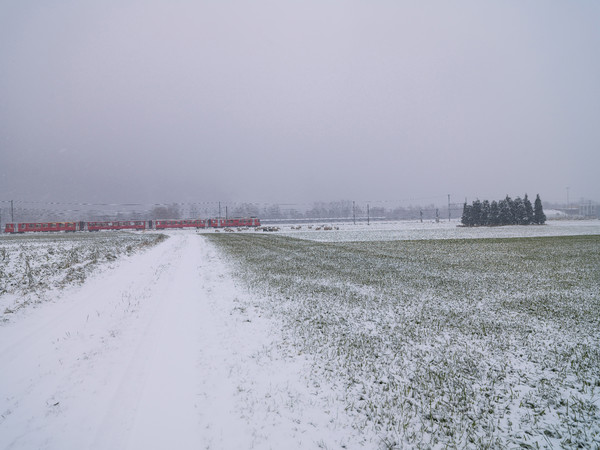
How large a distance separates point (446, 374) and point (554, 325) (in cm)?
463

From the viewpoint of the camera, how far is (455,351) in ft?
21.0

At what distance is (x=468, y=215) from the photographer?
87375mm

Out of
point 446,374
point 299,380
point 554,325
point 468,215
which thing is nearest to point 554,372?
point 446,374

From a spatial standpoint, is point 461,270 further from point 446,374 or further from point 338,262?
point 446,374

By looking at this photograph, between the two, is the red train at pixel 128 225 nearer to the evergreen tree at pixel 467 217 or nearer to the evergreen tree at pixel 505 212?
the evergreen tree at pixel 467 217

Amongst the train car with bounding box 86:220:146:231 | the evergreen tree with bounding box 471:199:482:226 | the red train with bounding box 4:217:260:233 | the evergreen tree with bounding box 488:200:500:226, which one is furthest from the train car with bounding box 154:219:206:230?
the evergreen tree with bounding box 488:200:500:226

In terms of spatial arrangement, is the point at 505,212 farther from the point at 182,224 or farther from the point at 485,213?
the point at 182,224

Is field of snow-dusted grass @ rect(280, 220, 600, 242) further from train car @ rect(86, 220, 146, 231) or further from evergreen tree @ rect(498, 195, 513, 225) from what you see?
train car @ rect(86, 220, 146, 231)

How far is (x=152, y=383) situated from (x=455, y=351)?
5.92 metres

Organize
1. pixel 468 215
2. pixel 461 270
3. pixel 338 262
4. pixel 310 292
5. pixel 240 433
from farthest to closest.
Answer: pixel 468 215 → pixel 338 262 → pixel 461 270 → pixel 310 292 → pixel 240 433

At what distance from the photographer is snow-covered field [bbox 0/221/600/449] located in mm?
4121

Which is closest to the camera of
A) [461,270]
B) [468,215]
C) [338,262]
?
[461,270]

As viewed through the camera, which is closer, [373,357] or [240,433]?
[240,433]

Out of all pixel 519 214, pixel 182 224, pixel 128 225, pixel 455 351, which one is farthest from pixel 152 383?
pixel 519 214
